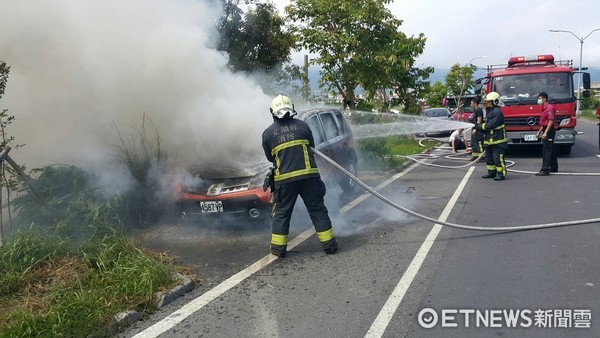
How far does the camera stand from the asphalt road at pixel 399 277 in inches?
141

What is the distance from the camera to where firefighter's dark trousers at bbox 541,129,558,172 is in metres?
9.66

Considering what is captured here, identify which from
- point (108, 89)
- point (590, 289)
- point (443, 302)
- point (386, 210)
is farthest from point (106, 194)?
point (590, 289)

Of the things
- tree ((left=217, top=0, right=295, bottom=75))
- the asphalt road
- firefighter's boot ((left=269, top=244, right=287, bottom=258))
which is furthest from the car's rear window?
firefighter's boot ((left=269, top=244, right=287, bottom=258))

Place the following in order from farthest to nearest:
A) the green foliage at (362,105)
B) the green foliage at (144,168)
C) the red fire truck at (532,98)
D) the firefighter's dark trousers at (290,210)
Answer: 1. the green foliage at (362,105)
2. the red fire truck at (532,98)
3. the green foliage at (144,168)
4. the firefighter's dark trousers at (290,210)

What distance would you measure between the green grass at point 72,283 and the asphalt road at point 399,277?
30 centimetres

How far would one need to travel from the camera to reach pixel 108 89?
22.5 feet

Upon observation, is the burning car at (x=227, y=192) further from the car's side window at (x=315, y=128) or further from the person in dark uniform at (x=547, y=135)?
the person in dark uniform at (x=547, y=135)

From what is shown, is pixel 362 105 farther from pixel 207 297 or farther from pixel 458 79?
pixel 458 79

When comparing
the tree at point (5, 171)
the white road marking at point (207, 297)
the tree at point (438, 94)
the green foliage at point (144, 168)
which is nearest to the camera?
the white road marking at point (207, 297)

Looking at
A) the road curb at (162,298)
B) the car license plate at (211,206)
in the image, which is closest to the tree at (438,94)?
the car license plate at (211,206)

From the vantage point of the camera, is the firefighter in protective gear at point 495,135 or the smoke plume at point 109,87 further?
the firefighter in protective gear at point 495,135

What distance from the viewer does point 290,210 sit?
207 inches

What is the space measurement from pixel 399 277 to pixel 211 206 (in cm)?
258

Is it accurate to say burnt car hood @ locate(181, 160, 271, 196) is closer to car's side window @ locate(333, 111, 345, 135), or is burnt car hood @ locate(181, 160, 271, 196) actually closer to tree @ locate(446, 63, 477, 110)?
car's side window @ locate(333, 111, 345, 135)
